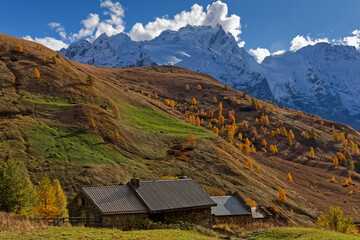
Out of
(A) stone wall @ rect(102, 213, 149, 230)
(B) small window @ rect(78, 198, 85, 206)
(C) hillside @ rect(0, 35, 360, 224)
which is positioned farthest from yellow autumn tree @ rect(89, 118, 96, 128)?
(A) stone wall @ rect(102, 213, 149, 230)

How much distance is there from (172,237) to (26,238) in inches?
397

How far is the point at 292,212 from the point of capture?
88.6m

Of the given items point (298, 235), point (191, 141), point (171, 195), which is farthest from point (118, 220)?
point (191, 141)

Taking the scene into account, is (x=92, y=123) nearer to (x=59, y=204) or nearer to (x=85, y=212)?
(x=59, y=204)

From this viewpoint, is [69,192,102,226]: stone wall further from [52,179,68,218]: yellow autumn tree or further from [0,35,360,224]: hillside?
[0,35,360,224]: hillside

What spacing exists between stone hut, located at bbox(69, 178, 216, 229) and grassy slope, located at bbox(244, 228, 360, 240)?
6.85 m

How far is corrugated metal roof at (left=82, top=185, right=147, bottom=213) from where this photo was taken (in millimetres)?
33594

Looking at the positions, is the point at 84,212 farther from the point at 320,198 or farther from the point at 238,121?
the point at 238,121

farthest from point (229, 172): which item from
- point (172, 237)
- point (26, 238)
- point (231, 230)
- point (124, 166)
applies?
point (26, 238)

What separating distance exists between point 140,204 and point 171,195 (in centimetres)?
427

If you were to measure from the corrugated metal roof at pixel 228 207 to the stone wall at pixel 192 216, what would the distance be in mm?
7503

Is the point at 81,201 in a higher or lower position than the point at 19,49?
lower

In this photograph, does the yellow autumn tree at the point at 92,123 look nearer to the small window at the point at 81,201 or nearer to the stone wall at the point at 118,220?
the small window at the point at 81,201

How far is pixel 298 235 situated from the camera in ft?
97.5
